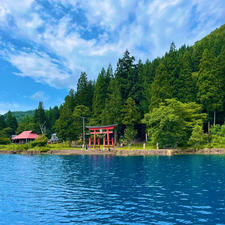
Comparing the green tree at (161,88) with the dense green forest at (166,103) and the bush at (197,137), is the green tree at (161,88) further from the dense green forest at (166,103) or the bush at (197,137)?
the bush at (197,137)

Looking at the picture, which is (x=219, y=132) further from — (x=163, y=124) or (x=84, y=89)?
(x=84, y=89)

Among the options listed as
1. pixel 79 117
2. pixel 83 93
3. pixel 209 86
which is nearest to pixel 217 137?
pixel 209 86

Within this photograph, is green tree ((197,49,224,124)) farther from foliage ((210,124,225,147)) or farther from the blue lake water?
the blue lake water

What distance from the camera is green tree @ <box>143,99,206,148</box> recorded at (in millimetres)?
33906

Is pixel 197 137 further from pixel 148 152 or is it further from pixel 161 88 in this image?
pixel 161 88

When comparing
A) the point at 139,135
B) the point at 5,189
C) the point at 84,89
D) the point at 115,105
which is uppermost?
the point at 84,89

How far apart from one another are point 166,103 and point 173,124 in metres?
6.45

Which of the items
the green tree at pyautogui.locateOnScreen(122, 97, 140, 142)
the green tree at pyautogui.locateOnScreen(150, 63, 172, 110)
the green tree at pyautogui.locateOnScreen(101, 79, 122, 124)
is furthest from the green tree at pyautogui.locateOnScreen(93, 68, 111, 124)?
the green tree at pyautogui.locateOnScreen(150, 63, 172, 110)

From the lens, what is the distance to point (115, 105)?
44062 millimetres

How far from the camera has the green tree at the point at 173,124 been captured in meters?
33.9

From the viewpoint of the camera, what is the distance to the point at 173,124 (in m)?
35.4

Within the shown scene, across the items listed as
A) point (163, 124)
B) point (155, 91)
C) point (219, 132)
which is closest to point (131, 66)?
point (155, 91)

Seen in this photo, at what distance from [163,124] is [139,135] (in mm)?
17200

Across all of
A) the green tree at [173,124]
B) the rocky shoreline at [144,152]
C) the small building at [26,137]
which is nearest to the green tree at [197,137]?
the green tree at [173,124]
